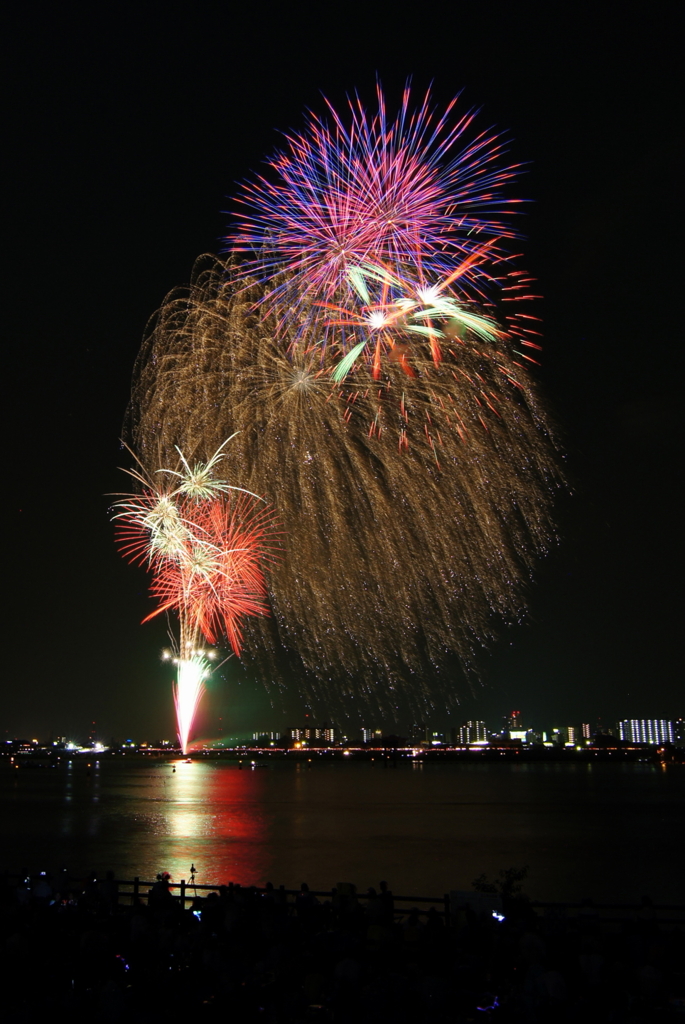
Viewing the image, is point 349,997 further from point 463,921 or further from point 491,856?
point 491,856

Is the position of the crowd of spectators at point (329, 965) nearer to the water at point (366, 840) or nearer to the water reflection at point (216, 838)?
the water at point (366, 840)

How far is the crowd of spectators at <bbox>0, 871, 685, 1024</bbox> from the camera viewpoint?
25.6 ft

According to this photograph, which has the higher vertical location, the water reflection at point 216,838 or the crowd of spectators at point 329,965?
the crowd of spectators at point 329,965

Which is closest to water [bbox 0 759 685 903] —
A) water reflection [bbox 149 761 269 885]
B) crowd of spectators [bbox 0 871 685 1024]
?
water reflection [bbox 149 761 269 885]

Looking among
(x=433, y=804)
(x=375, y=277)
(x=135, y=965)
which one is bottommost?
(x=433, y=804)

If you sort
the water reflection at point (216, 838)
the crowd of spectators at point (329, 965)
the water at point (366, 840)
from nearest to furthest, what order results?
the crowd of spectators at point (329, 965) → the water at point (366, 840) → the water reflection at point (216, 838)

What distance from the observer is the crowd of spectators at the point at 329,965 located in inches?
307

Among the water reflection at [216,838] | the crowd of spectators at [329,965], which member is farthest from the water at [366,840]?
the crowd of spectators at [329,965]

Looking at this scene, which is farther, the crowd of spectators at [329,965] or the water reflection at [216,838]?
the water reflection at [216,838]

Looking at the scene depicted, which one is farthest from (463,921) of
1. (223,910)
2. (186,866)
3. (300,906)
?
(186,866)

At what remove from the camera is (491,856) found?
101ft

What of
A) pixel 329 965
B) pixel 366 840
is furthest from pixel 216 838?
pixel 329 965

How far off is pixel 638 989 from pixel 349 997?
2865 millimetres

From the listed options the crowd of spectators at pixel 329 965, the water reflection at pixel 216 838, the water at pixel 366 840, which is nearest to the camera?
the crowd of spectators at pixel 329 965
